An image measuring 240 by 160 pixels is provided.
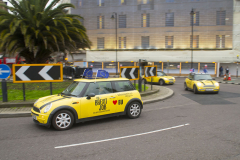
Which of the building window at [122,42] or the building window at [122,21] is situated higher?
the building window at [122,21]

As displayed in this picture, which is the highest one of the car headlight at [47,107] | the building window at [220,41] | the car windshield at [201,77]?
the building window at [220,41]

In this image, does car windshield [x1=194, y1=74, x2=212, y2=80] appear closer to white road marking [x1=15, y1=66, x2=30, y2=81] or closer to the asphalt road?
the asphalt road

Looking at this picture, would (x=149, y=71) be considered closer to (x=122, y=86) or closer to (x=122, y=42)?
(x=122, y=86)

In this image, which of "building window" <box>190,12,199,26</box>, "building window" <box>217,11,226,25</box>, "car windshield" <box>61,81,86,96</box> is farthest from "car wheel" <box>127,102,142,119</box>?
"building window" <box>217,11,226,25</box>

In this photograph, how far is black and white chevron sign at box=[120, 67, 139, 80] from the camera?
1262 cm

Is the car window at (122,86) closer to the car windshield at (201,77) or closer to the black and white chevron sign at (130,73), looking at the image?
the black and white chevron sign at (130,73)

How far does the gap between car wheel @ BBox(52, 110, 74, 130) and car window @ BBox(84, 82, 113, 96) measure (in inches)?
36.0

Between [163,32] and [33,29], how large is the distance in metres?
30.5

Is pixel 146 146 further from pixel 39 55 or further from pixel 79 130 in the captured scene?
pixel 39 55

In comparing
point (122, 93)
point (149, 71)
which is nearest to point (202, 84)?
point (149, 71)

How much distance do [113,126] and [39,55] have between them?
10.7m

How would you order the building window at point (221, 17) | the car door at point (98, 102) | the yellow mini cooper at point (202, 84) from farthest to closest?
the building window at point (221, 17) → the yellow mini cooper at point (202, 84) → the car door at point (98, 102)

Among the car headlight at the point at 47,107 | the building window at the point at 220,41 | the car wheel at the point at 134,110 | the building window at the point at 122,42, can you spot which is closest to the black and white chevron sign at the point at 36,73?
the car headlight at the point at 47,107

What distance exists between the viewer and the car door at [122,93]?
7355mm
